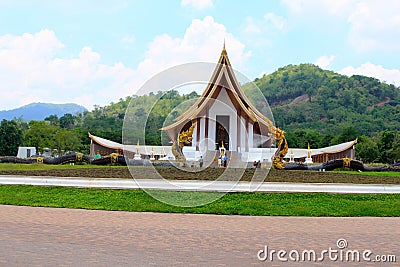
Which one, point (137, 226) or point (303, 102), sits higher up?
point (303, 102)

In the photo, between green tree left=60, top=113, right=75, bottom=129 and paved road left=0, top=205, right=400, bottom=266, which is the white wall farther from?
green tree left=60, top=113, right=75, bottom=129

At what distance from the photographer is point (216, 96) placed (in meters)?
21.4

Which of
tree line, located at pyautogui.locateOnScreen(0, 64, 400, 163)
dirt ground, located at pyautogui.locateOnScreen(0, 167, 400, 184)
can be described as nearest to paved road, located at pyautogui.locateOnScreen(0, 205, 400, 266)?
tree line, located at pyautogui.locateOnScreen(0, 64, 400, 163)

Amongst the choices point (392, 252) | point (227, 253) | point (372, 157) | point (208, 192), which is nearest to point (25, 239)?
point (227, 253)

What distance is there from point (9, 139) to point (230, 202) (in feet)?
107

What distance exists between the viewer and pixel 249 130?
21.4m

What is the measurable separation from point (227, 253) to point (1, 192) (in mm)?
7207

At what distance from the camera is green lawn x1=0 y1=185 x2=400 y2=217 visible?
363 inches

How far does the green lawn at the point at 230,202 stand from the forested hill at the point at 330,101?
4301cm

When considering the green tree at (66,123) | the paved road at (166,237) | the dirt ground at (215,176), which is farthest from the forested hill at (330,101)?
the paved road at (166,237)

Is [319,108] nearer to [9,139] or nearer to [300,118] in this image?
[300,118]

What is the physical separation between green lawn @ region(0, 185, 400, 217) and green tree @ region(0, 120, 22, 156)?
2937 cm

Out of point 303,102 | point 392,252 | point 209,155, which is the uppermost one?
point 303,102

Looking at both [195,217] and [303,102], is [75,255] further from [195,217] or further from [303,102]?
[303,102]
